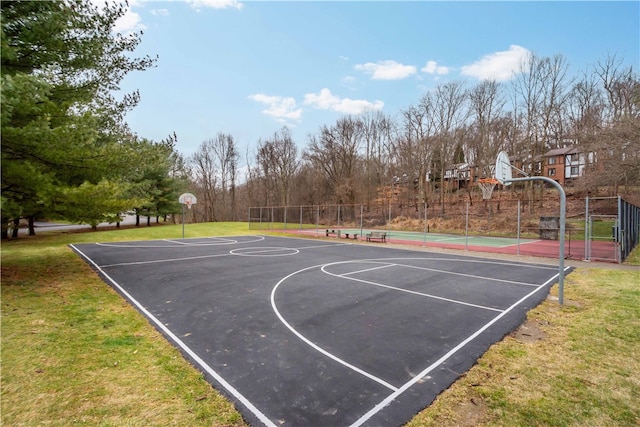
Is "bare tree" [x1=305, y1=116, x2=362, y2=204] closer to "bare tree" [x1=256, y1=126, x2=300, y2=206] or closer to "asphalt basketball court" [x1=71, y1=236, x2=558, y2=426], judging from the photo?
"bare tree" [x1=256, y1=126, x2=300, y2=206]

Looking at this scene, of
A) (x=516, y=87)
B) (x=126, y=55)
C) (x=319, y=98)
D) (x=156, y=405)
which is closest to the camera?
(x=156, y=405)

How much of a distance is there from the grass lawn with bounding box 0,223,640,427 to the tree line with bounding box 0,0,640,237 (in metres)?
3.55

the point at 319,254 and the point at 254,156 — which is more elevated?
the point at 254,156

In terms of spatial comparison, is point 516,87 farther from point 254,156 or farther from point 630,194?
point 254,156

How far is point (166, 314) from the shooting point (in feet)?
19.0

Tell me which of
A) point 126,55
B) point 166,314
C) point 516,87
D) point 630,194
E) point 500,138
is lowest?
point 166,314

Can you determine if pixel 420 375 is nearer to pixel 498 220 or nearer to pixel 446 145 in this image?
pixel 498 220

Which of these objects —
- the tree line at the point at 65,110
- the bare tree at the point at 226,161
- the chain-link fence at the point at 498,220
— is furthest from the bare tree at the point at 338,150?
the tree line at the point at 65,110

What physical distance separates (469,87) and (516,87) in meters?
4.04

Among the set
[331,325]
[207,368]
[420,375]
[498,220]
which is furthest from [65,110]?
[498,220]

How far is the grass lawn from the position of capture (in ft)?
9.34

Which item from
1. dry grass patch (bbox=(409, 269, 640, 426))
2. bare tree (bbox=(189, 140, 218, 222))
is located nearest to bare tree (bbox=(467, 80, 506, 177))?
dry grass patch (bbox=(409, 269, 640, 426))

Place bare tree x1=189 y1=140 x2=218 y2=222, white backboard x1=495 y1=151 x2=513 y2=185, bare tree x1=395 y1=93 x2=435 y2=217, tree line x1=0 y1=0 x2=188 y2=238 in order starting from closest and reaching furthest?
tree line x1=0 y1=0 x2=188 y2=238 → white backboard x1=495 y1=151 x2=513 y2=185 → bare tree x1=395 y1=93 x2=435 y2=217 → bare tree x1=189 y1=140 x2=218 y2=222

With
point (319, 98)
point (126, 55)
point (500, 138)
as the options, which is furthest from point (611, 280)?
point (319, 98)
